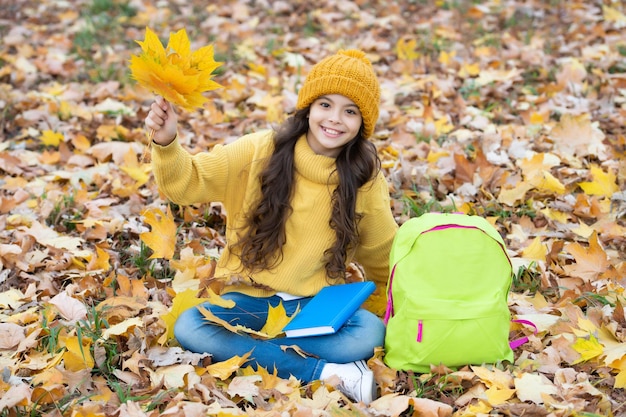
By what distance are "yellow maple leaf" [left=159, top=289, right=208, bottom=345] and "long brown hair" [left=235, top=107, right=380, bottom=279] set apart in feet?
0.81

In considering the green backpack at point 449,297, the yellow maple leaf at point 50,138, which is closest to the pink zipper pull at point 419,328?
the green backpack at point 449,297

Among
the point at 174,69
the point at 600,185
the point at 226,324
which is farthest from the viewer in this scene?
the point at 600,185

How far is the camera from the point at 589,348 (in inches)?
96.1

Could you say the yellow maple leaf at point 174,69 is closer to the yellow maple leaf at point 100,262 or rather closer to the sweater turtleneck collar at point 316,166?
the sweater turtleneck collar at point 316,166

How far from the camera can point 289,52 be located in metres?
5.77

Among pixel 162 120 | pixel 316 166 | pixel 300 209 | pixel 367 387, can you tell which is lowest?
pixel 367 387

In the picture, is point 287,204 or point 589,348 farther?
point 287,204

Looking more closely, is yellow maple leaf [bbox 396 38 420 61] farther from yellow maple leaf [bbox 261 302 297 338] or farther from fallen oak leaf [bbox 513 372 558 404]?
fallen oak leaf [bbox 513 372 558 404]

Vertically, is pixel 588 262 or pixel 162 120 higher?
pixel 162 120

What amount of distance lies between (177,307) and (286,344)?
43cm

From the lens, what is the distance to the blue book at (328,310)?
2.54 metres

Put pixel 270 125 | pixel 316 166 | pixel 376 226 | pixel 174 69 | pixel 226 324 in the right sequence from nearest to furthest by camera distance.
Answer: pixel 174 69
pixel 226 324
pixel 316 166
pixel 376 226
pixel 270 125

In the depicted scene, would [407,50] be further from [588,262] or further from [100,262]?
[100,262]

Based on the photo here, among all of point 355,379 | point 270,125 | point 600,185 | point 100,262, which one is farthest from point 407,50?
point 355,379
